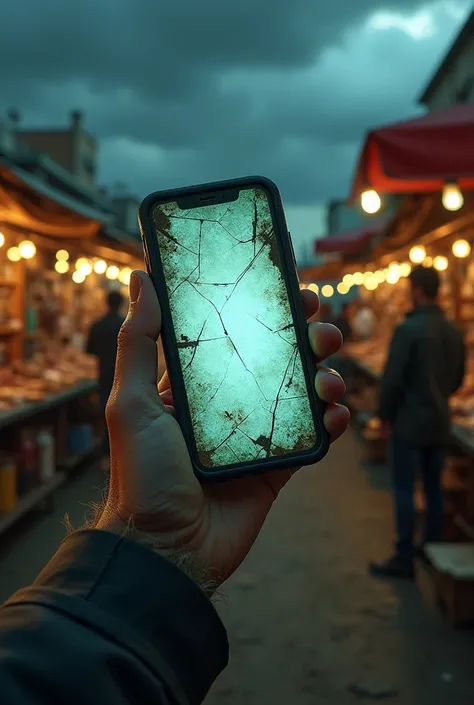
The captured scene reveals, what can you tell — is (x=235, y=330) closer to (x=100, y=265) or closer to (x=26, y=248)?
(x=26, y=248)

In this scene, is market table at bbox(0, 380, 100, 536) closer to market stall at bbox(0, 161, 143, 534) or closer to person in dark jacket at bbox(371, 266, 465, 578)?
market stall at bbox(0, 161, 143, 534)

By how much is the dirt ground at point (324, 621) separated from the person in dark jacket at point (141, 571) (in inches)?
55.4

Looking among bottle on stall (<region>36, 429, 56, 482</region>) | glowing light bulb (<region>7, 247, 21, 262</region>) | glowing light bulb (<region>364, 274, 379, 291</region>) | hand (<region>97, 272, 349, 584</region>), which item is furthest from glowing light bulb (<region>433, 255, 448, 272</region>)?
hand (<region>97, 272, 349, 584</region>)

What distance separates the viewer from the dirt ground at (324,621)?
357 centimetres

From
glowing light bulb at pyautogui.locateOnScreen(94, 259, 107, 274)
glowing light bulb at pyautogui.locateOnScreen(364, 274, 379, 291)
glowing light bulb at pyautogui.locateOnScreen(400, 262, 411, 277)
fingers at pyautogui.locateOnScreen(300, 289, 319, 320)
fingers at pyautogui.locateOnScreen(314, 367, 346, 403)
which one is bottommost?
fingers at pyautogui.locateOnScreen(314, 367, 346, 403)

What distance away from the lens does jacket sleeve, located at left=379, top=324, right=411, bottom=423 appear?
465 centimetres

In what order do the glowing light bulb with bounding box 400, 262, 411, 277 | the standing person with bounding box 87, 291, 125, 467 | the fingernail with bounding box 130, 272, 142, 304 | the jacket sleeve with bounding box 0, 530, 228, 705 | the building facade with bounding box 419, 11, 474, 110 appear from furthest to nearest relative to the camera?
the building facade with bounding box 419, 11, 474, 110 → the glowing light bulb with bounding box 400, 262, 411, 277 → the standing person with bounding box 87, 291, 125, 467 → the fingernail with bounding box 130, 272, 142, 304 → the jacket sleeve with bounding box 0, 530, 228, 705

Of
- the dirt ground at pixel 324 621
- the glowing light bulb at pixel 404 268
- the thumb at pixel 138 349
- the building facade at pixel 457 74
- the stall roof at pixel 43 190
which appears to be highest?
the building facade at pixel 457 74

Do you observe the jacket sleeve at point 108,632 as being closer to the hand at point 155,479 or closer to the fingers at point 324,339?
the hand at point 155,479

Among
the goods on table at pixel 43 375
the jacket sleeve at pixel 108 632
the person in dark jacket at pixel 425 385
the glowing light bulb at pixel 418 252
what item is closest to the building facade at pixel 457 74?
the glowing light bulb at pixel 418 252

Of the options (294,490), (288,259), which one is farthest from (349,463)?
(288,259)

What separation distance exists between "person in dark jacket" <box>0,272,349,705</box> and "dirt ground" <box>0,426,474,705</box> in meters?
1.41

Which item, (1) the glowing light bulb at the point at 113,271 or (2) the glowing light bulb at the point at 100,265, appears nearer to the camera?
(2) the glowing light bulb at the point at 100,265

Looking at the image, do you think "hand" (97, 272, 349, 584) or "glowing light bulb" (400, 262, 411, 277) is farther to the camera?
"glowing light bulb" (400, 262, 411, 277)
